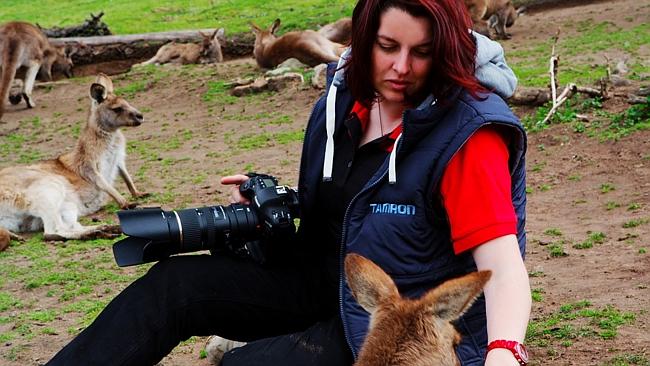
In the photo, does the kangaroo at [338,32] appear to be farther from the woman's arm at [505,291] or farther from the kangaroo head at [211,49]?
the woman's arm at [505,291]

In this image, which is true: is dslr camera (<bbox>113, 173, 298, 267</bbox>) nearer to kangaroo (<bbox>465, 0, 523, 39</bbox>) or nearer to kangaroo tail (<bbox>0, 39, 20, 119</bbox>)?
kangaroo tail (<bbox>0, 39, 20, 119</bbox>)

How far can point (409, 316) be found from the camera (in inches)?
83.9

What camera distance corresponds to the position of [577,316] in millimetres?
3746

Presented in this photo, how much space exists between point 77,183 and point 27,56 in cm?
544

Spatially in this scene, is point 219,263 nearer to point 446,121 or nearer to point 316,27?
point 446,121

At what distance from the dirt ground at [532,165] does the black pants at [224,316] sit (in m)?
0.97

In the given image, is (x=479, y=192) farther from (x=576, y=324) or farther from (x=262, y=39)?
(x=262, y=39)

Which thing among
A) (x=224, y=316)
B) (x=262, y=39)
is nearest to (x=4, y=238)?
(x=224, y=316)

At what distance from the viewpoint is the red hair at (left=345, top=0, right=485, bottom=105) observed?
2467 millimetres

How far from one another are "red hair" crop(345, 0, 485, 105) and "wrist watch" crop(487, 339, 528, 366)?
65 cm

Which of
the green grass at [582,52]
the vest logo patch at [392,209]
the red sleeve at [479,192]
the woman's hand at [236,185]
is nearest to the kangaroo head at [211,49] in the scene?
the green grass at [582,52]

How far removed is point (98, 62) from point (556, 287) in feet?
35.3

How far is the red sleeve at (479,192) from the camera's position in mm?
2338

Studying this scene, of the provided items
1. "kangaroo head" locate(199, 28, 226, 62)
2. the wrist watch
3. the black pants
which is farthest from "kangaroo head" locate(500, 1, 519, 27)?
the wrist watch
